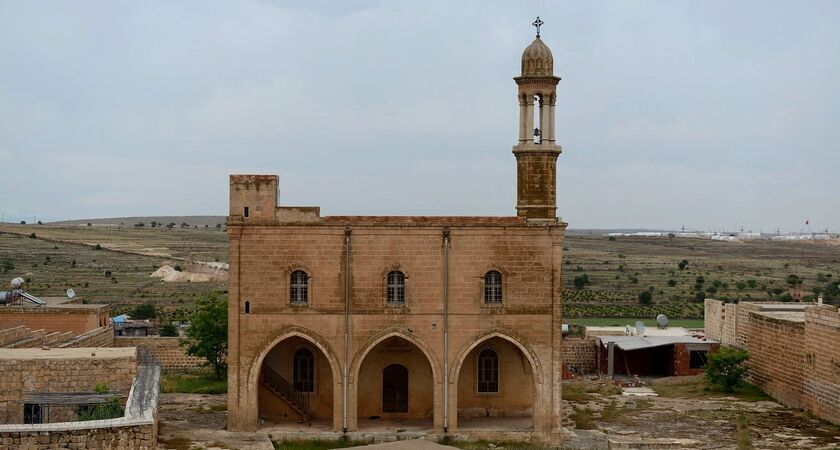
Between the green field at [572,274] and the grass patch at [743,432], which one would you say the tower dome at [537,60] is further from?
the green field at [572,274]

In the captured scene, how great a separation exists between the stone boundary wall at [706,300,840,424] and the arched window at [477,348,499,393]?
951 cm

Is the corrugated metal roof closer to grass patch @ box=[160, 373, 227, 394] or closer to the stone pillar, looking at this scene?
the stone pillar

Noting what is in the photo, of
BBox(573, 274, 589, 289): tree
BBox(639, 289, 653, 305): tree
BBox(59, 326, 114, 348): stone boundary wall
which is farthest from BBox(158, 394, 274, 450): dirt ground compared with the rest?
BBox(573, 274, 589, 289): tree

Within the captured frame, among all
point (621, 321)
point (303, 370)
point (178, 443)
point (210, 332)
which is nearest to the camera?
point (178, 443)

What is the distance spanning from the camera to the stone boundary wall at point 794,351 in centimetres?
2852

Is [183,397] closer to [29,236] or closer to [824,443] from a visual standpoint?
[824,443]

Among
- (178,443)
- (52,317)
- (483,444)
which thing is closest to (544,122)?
(483,444)

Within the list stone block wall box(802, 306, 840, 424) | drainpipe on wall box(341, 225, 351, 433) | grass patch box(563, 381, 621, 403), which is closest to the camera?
drainpipe on wall box(341, 225, 351, 433)

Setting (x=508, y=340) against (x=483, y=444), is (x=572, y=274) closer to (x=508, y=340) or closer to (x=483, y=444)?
(x=508, y=340)

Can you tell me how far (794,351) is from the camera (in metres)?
31.4

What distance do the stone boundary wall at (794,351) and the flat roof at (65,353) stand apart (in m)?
19.1

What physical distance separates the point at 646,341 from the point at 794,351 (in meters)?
7.01

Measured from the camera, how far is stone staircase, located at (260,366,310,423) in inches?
1071

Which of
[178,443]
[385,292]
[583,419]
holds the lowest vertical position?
[583,419]
